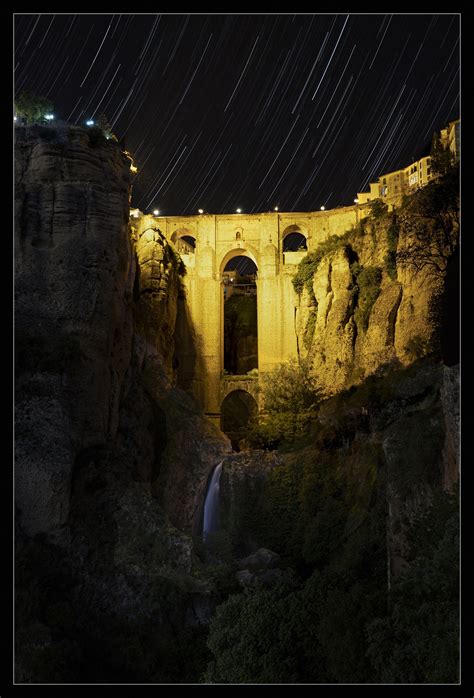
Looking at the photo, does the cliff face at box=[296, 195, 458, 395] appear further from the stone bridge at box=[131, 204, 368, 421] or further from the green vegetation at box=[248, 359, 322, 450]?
the stone bridge at box=[131, 204, 368, 421]

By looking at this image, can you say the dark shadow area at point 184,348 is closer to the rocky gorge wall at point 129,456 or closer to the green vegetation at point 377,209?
the rocky gorge wall at point 129,456

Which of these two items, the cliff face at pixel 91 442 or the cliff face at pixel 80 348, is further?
the cliff face at pixel 80 348

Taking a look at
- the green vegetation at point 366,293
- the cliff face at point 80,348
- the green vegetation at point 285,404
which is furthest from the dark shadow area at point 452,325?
the green vegetation at point 366,293

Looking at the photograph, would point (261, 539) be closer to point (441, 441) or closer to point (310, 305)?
point (441, 441)

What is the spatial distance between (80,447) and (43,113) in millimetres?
13841

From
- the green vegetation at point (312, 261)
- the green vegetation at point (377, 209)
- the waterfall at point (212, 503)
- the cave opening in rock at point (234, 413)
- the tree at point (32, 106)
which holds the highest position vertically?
the tree at point (32, 106)

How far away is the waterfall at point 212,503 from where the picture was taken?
87.1 ft

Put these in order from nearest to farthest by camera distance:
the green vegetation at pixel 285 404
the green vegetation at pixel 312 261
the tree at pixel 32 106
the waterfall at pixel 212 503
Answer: the waterfall at pixel 212 503
the tree at pixel 32 106
the green vegetation at pixel 285 404
the green vegetation at pixel 312 261

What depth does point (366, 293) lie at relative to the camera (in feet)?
111

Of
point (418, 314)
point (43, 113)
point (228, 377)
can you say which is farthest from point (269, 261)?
point (43, 113)

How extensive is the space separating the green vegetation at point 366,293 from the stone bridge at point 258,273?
4.88 metres

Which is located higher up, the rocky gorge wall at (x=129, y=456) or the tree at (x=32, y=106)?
the tree at (x=32, y=106)

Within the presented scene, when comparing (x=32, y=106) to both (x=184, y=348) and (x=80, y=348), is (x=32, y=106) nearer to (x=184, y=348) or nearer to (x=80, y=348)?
(x=80, y=348)

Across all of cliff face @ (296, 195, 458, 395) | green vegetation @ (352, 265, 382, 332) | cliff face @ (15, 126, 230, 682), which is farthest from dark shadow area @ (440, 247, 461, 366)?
green vegetation @ (352, 265, 382, 332)
